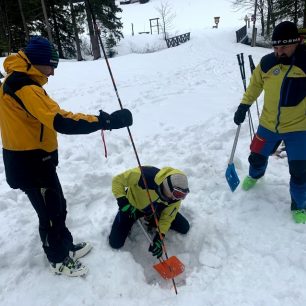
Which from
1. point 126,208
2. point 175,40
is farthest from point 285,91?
point 175,40

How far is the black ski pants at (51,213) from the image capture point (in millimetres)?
3339

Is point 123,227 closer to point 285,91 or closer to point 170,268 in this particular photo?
point 170,268

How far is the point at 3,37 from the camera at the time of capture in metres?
27.5

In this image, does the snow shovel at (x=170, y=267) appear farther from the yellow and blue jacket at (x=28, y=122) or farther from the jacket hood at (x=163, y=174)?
the yellow and blue jacket at (x=28, y=122)

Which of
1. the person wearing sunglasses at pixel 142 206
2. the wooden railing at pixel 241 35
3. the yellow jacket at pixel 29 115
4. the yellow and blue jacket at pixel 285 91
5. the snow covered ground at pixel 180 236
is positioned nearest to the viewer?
the yellow jacket at pixel 29 115

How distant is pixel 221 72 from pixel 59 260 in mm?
10360

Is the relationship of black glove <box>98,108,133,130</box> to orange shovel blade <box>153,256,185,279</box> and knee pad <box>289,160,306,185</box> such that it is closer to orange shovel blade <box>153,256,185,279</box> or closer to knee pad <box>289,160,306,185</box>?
orange shovel blade <box>153,256,185,279</box>

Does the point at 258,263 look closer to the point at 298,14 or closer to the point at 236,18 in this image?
the point at 298,14

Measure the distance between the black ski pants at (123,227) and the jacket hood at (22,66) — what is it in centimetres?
199

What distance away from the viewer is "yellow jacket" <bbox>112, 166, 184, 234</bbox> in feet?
13.5

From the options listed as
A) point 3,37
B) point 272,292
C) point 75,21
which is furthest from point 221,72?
point 3,37

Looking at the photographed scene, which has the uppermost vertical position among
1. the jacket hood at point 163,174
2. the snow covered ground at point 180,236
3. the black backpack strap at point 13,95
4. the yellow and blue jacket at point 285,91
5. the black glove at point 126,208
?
the black backpack strap at point 13,95

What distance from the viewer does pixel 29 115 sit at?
2.97 meters

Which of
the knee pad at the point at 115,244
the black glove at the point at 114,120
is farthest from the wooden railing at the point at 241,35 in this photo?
the black glove at the point at 114,120
